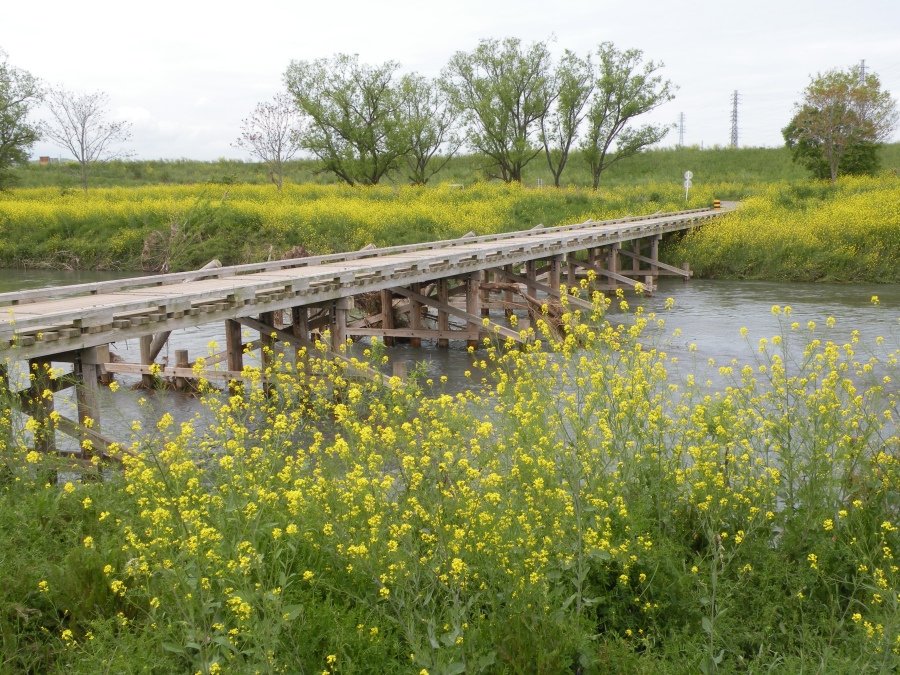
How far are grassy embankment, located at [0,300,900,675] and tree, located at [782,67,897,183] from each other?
128 ft

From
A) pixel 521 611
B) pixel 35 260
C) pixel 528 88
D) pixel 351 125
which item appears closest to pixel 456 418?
pixel 521 611

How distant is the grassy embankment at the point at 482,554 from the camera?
398cm

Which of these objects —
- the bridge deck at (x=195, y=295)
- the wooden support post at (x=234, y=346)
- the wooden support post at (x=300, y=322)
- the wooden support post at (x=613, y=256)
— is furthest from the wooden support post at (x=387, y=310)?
the wooden support post at (x=613, y=256)

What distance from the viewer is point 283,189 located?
131 ft

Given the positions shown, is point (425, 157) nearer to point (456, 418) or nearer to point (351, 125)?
point (351, 125)

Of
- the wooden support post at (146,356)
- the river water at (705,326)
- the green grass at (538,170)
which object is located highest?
the green grass at (538,170)

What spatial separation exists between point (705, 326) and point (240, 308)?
36.4 feet

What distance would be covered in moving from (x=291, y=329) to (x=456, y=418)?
7628mm

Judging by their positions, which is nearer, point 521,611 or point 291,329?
point 521,611

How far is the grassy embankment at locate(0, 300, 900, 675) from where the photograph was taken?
3984 millimetres

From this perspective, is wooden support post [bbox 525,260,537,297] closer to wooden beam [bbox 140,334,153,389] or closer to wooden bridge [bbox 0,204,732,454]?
wooden bridge [bbox 0,204,732,454]

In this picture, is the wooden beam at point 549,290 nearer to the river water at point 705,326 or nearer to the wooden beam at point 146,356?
the river water at point 705,326

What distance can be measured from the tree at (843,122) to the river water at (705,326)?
18689mm

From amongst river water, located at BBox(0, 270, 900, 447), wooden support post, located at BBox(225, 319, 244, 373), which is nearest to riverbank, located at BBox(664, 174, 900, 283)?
river water, located at BBox(0, 270, 900, 447)
